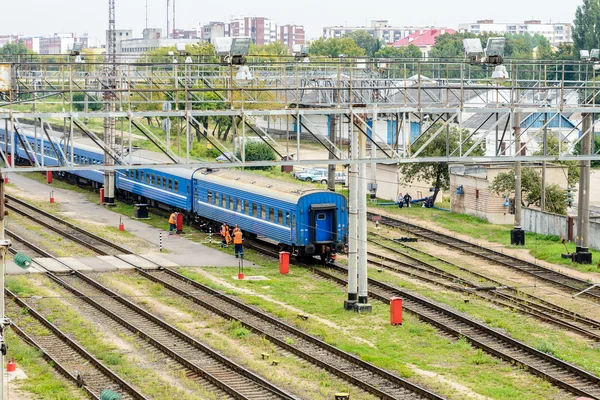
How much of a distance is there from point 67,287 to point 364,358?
1179 centimetres

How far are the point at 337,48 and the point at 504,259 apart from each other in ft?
382

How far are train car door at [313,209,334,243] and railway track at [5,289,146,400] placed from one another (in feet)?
33.7

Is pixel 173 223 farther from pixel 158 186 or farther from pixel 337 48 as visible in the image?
pixel 337 48

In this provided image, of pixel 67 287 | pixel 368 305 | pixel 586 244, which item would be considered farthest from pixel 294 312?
pixel 586 244

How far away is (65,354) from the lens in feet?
80.2

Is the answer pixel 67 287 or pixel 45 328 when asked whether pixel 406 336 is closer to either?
pixel 45 328

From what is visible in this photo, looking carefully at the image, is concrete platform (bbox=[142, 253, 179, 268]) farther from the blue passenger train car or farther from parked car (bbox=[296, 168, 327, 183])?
parked car (bbox=[296, 168, 327, 183])

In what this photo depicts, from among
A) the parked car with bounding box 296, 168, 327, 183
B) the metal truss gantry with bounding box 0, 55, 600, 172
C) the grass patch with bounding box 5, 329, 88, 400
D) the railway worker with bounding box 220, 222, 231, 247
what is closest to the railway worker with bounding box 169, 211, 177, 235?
the railway worker with bounding box 220, 222, 231, 247

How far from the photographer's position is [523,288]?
33.6 meters

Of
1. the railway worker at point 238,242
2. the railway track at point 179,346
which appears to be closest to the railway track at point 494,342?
the railway worker at point 238,242

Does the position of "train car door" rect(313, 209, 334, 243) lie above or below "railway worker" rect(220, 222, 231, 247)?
above

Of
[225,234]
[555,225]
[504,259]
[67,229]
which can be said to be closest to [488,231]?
[555,225]

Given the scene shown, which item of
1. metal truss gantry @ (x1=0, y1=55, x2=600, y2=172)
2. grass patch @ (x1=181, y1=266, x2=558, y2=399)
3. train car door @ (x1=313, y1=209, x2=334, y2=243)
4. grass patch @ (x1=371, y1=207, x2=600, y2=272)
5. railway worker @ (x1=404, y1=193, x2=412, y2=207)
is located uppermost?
metal truss gantry @ (x1=0, y1=55, x2=600, y2=172)

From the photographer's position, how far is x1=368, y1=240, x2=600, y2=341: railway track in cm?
2816
